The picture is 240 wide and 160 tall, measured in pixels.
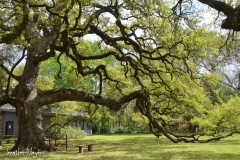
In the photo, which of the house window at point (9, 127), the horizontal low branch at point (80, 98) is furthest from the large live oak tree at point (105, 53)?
the house window at point (9, 127)

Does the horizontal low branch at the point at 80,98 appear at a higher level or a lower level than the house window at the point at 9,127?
higher

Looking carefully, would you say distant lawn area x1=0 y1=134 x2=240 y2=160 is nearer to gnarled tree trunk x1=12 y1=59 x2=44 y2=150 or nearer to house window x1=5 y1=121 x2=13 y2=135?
gnarled tree trunk x1=12 y1=59 x2=44 y2=150

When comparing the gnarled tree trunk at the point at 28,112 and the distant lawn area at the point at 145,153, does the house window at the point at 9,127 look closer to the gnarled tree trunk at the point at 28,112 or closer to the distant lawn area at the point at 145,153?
the distant lawn area at the point at 145,153

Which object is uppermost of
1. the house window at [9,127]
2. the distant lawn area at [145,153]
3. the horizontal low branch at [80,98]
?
the horizontal low branch at [80,98]

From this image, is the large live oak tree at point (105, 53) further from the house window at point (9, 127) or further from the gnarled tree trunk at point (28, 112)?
the house window at point (9, 127)

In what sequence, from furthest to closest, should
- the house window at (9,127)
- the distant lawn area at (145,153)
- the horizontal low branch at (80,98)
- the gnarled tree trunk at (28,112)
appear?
the house window at (9,127), the horizontal low branch at (80,98), the gnarled tree trunk at (28,112), the distant lawn area at (145,153)

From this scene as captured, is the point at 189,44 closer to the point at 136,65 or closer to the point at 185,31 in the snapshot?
the point at 185,31

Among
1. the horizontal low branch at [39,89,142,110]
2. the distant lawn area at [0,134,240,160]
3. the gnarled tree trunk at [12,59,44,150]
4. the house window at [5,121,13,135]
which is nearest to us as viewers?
the distant lawn area at [0,134,240,160]

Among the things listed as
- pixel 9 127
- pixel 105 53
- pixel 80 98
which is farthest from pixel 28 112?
pixel 9 127

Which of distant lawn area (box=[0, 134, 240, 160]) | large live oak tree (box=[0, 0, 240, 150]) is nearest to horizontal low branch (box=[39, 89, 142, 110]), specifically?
large live oak tree (box=[0, 0, 240, 150])

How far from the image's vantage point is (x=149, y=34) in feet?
48.6

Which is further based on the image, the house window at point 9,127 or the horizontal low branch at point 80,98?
the house window at point 9,127

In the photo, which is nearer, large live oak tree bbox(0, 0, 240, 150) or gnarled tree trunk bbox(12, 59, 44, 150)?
large live oak tree bbox(0, 0, 240, 150)

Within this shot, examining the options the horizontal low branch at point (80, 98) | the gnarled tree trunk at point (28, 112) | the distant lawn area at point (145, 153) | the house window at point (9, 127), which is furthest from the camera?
the house window at point (9, 127)
